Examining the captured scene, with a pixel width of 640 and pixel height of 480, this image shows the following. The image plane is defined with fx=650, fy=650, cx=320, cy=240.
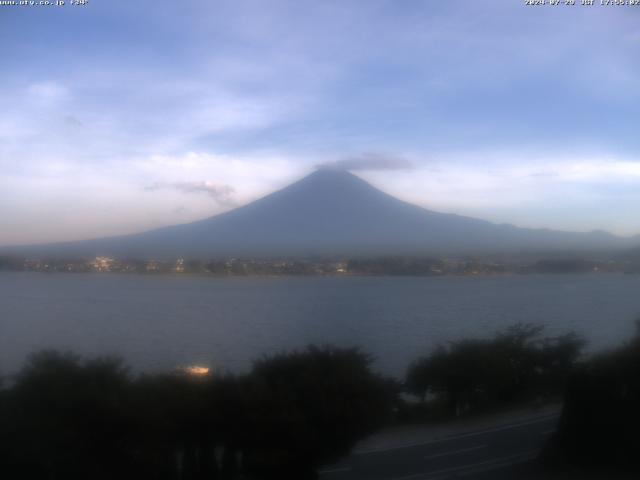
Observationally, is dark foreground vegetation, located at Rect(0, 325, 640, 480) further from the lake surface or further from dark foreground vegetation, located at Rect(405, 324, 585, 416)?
dark foreground vegetation, located at Rect(405, 324, 585, 416)

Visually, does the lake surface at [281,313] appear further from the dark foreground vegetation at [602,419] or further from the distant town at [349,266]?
the dark foreground vegetation at [602,419]

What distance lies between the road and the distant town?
8.63 meters

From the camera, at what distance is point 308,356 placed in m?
8.02

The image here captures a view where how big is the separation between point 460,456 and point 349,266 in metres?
9.92

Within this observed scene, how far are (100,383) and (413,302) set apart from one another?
11.0 metres

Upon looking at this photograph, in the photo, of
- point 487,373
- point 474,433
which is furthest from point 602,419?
point 487,373

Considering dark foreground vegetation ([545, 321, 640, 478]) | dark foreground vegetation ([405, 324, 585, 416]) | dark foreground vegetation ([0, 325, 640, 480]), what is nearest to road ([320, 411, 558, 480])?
dark foreground vegetation ([0, 325, 640, 480])

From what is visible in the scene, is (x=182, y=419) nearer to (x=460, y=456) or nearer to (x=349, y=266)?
(x=460, y=456)

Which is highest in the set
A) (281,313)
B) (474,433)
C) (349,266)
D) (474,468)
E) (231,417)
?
(349,266)

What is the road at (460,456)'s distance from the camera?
23.4 feet

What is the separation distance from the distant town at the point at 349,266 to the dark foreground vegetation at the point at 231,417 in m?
8.69

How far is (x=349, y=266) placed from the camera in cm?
1747

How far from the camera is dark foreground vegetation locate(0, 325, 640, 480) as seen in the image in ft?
20.7

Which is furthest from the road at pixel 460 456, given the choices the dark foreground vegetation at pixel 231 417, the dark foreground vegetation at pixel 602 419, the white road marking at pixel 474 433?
the dark foreground vegetation at pixel 602 419
